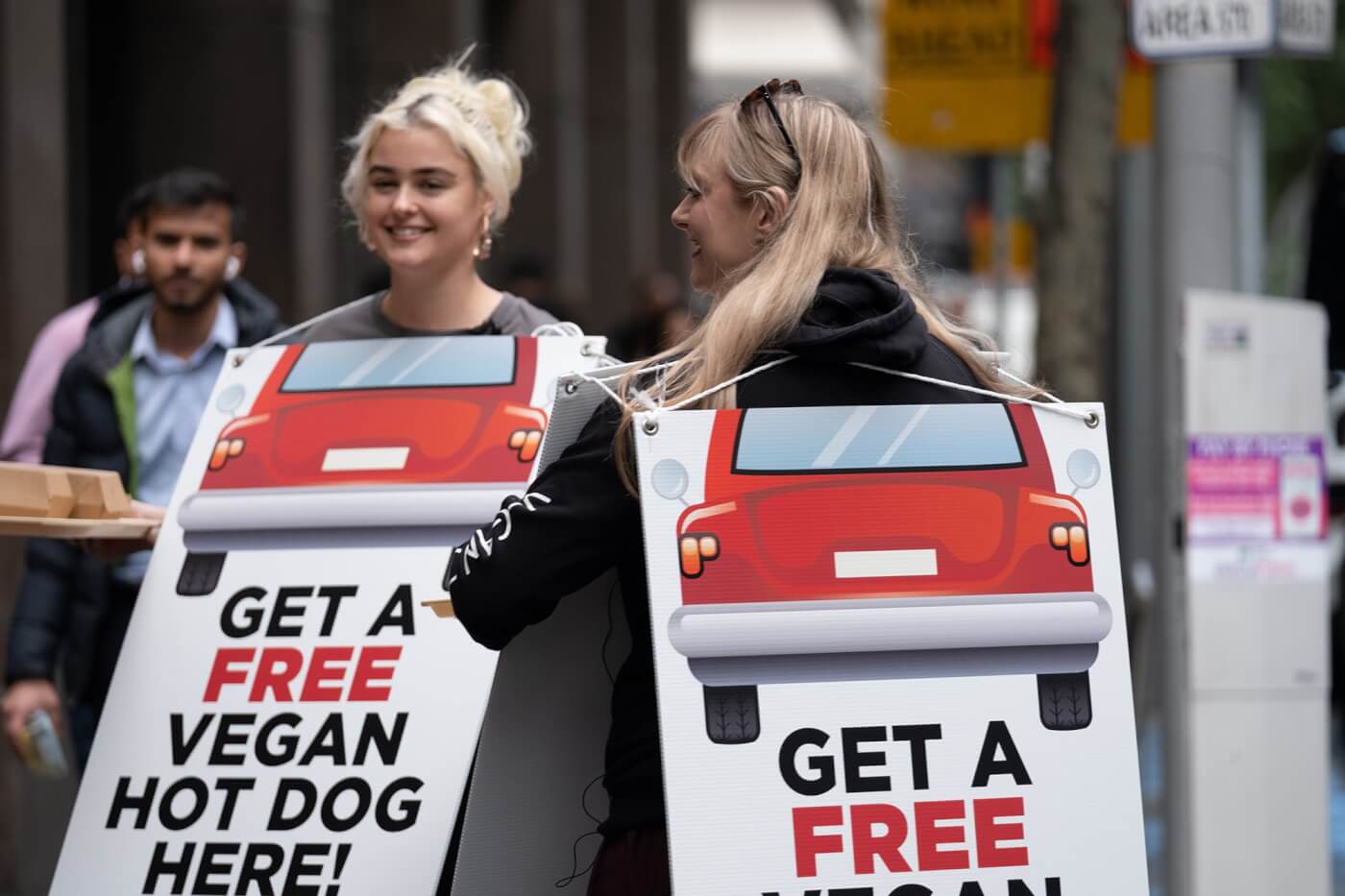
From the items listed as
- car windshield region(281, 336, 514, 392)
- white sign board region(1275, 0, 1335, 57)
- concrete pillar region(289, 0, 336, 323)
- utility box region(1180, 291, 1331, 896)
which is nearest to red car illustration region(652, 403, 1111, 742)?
car windshield region(281, 336, 514, 392)

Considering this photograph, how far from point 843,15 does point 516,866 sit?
32.1 meters

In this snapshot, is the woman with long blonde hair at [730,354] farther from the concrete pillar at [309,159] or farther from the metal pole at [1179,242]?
the concrete pillar at [309,159]

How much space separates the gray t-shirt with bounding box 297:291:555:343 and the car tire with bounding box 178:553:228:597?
573 millimetres

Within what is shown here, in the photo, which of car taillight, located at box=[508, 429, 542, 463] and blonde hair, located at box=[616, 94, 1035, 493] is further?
car taillight, located at box=[508, 429, 542, 463]

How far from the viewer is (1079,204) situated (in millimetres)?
8117

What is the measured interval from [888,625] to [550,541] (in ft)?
1.71

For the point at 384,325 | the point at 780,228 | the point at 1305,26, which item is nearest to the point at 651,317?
the point at 1305,26

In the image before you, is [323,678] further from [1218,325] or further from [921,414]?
[1218,325]

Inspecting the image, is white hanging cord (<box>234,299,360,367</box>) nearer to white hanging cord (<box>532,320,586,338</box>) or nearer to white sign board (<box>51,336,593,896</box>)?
white sign board (<box>51,336,593,896</box>)

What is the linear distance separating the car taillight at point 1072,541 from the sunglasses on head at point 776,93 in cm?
69

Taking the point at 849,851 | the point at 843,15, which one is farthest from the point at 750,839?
the point at 843,15

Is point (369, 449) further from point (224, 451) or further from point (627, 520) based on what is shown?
point (627, 520)

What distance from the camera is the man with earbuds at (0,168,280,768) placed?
15.8 ft

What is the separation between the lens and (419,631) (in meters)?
3.99
